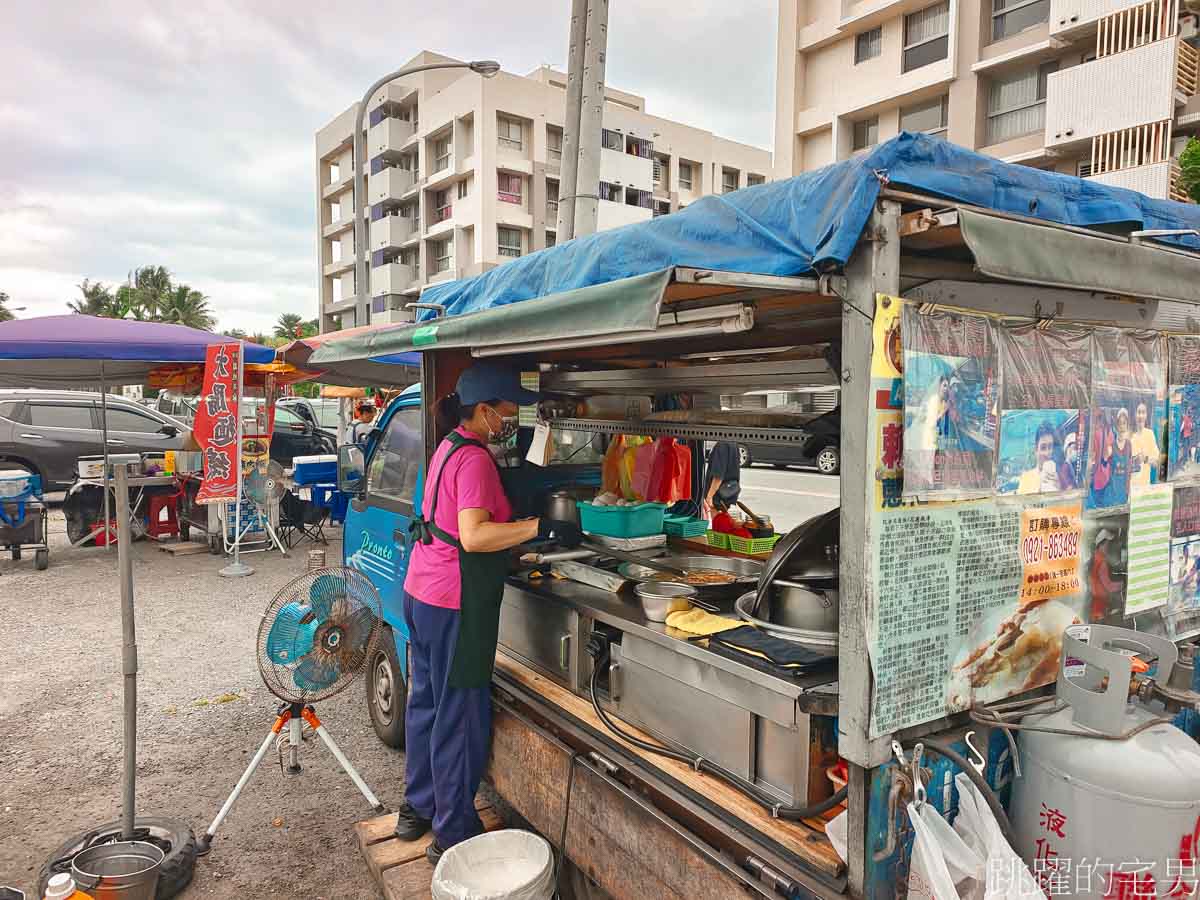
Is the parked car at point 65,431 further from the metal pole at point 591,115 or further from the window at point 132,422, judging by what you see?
the metal pole at point 591,115

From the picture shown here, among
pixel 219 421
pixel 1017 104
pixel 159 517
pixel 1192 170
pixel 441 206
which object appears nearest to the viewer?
pixel 219 421

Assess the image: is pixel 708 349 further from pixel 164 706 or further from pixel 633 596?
pixel 164 706

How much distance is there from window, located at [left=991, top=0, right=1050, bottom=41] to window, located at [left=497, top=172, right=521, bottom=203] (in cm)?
1786

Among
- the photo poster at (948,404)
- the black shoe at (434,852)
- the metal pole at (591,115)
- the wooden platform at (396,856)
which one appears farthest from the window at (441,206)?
the photo poster at (948,404)

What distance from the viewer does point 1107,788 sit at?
74.3 inches

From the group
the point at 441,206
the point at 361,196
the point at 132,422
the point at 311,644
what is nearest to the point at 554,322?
the point at 311,644

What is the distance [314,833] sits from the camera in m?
3.69

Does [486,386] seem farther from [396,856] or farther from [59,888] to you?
[59,888]

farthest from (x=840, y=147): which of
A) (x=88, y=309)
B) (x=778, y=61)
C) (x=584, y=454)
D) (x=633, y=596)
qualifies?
(x=88, y=309)

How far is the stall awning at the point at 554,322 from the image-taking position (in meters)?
1.87

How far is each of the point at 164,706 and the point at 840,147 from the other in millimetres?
21299

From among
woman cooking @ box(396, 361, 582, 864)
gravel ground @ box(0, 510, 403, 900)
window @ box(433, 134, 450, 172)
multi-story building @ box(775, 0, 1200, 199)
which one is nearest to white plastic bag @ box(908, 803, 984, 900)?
woman cooking @ box(396, 361, 582, 864)

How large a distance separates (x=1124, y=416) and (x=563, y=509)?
102 inches

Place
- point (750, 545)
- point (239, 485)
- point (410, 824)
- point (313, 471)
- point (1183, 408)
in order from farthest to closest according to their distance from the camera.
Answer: point (313, 471), point (239, 485), point (750, 545), point (410, 824), point (1183, 408)
